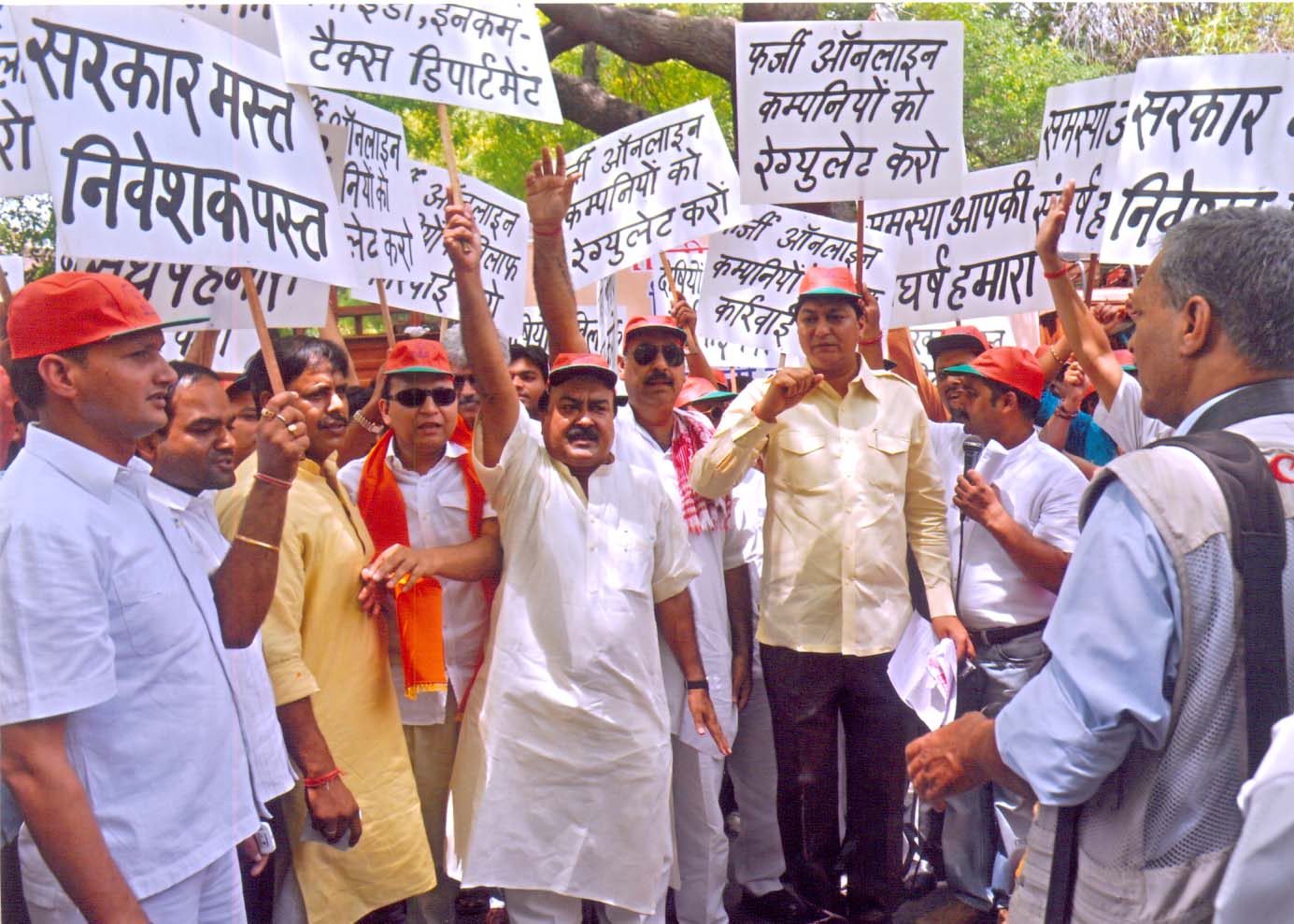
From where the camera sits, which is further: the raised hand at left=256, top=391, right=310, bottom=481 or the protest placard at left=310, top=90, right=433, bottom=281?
the protest placard at left=310, top=90, right=433, bottom=281

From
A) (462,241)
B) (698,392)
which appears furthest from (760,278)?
(462,241)

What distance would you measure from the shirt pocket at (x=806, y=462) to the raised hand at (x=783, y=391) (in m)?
0.29

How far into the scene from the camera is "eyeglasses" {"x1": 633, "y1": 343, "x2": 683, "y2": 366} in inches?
189

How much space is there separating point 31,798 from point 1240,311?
2148mm

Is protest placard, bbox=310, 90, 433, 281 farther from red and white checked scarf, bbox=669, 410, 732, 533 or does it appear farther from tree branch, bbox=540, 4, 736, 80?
tree branch, bbox=540, 4, 736, 80

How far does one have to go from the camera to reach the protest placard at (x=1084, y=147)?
5324 mm

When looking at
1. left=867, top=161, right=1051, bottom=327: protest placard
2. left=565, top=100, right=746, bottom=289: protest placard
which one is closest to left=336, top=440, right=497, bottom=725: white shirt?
left=565, top=100, right=746, bottom=289: protest placard

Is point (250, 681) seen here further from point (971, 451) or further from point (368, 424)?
point (971, 451)

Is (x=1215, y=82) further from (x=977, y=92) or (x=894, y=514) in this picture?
(x=977, y=92)

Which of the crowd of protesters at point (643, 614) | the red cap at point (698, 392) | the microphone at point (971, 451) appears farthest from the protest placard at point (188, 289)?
the microphone at point (971, 451)

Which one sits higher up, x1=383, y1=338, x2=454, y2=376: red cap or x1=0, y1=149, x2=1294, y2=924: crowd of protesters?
x1=383, y1=338, x2=454, y2=376: red cap

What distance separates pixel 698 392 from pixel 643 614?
2044 mm

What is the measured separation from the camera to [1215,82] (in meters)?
4.60

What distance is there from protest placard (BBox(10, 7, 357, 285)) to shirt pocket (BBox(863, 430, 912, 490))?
1.95m
